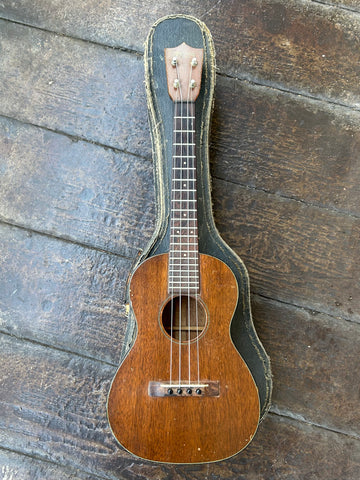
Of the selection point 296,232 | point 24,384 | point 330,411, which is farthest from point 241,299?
point 24,384

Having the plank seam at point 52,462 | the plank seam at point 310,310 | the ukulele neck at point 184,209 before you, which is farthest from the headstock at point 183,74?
the plank seam at point 52,462

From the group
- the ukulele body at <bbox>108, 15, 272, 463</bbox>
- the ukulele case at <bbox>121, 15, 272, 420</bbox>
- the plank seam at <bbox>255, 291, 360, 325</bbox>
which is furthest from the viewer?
the plank seam at <bbox>255, 291, 360, 325</bbox>

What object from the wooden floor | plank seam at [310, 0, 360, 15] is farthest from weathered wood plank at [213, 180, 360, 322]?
plank seam at [310, 0, 360, 15]

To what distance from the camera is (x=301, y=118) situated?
1.21 meters

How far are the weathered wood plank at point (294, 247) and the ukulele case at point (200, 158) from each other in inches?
4.8

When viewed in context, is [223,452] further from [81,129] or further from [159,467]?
[81,129]

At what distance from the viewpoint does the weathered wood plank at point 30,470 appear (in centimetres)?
115

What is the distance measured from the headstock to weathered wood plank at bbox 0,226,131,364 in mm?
504

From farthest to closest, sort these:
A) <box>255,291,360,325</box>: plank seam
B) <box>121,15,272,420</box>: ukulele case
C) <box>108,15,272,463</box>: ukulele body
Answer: <box>255,291,360,325</box>: plank seam
<box>121,15,272,420</box>: ukulele case
<box>108,15,272,463</box>: ukulele body

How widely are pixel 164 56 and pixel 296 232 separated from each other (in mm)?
637

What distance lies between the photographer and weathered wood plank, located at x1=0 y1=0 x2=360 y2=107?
1.22 m

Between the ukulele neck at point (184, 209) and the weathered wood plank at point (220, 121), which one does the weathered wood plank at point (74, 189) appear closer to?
the weathered wood plank at point (220, 121)

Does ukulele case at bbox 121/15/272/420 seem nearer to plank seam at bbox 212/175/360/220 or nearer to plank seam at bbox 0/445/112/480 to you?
plank seam at bbox 212/175/360/220

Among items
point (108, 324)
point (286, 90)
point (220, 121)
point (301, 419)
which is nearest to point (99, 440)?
point (108, 324)
